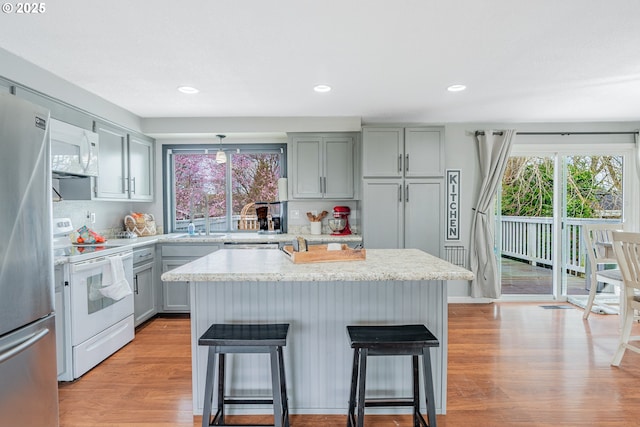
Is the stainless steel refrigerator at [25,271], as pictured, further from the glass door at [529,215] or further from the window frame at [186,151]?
the glass door at [529,215]

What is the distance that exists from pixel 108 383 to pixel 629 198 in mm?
5933

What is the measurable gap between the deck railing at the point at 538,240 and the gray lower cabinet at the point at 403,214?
3.76ft

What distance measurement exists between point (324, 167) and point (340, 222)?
0.69 metres

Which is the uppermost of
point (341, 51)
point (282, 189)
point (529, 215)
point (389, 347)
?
point (341, 51)

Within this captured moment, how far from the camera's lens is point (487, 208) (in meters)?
4.22

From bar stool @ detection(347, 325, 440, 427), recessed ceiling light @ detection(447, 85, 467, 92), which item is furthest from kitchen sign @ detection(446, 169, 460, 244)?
bar stool @ detection(347, 325, 440, 427)

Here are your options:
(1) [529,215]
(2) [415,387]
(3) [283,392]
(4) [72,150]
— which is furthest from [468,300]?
(4) [72,150]

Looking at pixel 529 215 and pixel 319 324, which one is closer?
pixel 319 324

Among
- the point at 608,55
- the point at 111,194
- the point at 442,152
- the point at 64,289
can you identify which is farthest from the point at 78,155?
the point at 608,55

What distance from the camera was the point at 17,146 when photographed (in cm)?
149

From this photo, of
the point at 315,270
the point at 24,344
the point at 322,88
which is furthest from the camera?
the point at 322,88

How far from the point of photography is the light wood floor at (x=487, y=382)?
2025 millimetres

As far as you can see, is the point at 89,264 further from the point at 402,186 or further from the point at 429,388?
the point at 402,186

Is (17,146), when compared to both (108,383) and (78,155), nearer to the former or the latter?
(78,155)
